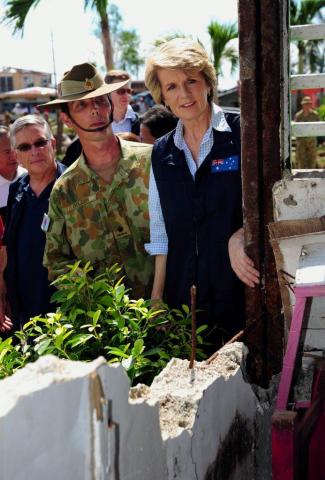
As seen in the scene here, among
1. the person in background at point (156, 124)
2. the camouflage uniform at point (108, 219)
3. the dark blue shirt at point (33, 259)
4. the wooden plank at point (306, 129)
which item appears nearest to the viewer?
the wooden plank at point (306, 129)

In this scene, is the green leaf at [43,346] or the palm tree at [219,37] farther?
the palm tree at [219,37]

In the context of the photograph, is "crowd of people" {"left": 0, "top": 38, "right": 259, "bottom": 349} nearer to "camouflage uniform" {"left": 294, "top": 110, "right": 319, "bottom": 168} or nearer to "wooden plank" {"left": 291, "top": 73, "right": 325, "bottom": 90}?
"wooden plank" {"left": 291, "top": 73, "right": 325, "bottom": 90}

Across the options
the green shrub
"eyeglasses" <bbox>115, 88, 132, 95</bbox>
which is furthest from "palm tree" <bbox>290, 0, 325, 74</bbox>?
the green shrub

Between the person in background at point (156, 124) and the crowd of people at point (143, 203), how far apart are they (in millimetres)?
1082

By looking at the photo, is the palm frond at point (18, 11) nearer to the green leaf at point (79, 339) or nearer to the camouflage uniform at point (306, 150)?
the camouflage uniform at point (306, 150)

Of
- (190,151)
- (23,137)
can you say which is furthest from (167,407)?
A: (23,137)

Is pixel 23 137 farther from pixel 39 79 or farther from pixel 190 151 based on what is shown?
pixel 39 79

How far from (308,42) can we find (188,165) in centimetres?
2252

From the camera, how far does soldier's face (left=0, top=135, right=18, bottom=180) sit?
17.5 ft

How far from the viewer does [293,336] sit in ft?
8.83

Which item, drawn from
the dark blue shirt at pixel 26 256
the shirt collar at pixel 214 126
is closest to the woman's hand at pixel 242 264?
the shirt collar at pixel 214 126

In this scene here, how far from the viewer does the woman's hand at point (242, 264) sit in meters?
3.28

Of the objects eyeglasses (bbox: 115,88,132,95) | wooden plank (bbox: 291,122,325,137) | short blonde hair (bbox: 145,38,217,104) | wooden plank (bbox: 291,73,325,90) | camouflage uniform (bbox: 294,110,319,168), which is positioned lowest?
camouflage uniform (bbox: 294,110,319,168)

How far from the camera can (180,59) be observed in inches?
126
